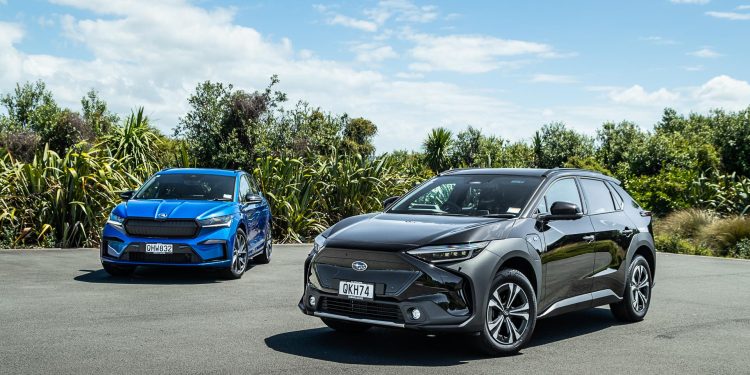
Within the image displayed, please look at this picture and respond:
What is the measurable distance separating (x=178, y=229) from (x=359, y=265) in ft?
18.7

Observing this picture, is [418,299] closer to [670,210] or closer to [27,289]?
[27,289]

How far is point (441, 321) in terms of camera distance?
23.0 feet

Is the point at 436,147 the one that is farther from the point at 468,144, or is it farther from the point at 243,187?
the point at 243,187

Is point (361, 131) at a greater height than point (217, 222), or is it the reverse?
point (361, 131)

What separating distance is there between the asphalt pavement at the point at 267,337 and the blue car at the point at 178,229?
37cm

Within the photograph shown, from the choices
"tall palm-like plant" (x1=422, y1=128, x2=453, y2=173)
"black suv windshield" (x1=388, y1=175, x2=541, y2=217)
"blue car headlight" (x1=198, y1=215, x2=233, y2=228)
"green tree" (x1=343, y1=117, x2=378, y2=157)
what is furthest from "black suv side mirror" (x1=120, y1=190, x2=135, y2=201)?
"green tree" (x1=343, y1=117, x2=378, y2=157)

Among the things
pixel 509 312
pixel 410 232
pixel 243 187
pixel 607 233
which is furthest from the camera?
pixel 243 187

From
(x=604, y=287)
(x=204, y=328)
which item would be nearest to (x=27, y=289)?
(x=204, y=328)

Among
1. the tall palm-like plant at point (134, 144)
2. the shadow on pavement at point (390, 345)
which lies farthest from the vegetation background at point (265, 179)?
the shadow on pavement at point (390, 345)

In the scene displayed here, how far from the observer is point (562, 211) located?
8.04 metres

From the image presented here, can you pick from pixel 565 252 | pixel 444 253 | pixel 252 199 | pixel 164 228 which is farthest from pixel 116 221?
pixel 565 252

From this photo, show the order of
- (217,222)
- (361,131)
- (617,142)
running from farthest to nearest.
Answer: (361,131)
(617,142)
(217,222)

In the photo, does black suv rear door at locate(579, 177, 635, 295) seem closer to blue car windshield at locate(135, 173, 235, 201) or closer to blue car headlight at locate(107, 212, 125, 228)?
blue car windshield at locate(135, 173, 235, 201)

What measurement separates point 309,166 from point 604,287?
14.2m
